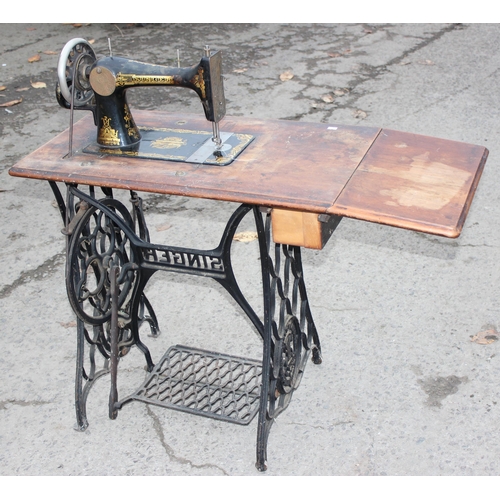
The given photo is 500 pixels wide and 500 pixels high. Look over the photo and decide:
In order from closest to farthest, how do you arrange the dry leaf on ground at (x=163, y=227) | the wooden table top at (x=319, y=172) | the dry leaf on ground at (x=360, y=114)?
1. the wooden table top at (x=319, y=172)
2. the dry leaf on ground at (x=163, y=227)
3. the dry leaf on ground at (x=360, y=114)

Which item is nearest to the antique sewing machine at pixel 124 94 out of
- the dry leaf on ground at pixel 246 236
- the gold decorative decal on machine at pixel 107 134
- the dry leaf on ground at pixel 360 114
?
the gold decorative decal on machine at pixel 107 134

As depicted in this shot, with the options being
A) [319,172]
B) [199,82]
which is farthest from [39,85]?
[319,172]

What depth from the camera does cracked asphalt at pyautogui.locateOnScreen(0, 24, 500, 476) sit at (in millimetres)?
2570

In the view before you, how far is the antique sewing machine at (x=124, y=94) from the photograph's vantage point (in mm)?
2223

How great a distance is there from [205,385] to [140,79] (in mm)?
1245

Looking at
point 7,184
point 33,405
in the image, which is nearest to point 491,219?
point 33,405

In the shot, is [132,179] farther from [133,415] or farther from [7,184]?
[7,184]

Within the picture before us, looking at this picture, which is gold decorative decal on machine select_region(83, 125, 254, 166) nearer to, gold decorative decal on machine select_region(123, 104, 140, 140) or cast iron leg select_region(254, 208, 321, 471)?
gold decorative decal on machine select_region(123, 104, 140, 140)

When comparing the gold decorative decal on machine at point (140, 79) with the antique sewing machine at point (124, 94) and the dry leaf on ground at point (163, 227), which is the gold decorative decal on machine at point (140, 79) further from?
the dry leaf on ground at point (163, 227)

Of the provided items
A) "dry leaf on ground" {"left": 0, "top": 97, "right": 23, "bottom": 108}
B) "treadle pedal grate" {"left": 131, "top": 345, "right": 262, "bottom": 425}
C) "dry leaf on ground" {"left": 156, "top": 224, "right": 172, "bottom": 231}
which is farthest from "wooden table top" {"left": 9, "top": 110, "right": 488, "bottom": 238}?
"dry leaf on ground" {"left": 0, "top": 97, "right": 23, "bottom": 108}

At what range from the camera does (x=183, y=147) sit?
7.72 ft

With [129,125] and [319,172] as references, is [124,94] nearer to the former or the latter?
[129,125]

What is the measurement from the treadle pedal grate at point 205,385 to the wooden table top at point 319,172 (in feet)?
3.19

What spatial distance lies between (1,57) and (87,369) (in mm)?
4377
